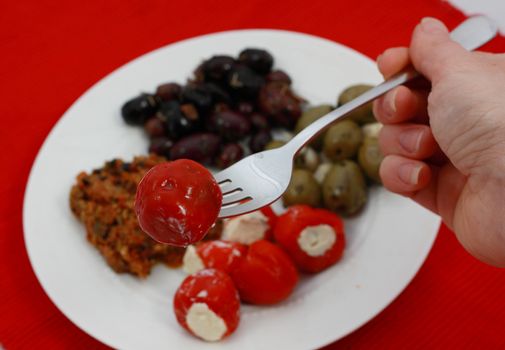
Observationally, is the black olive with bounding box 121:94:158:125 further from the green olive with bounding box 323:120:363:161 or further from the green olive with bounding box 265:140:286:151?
the green olive with bounding box 323:120:363:161

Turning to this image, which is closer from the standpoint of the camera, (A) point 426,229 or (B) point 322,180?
(A) point 426,229

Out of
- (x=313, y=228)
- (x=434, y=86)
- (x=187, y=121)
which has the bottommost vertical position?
(x=313, y=228)

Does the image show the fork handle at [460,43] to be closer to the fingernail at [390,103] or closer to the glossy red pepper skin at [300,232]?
the fingernail at [390,103]

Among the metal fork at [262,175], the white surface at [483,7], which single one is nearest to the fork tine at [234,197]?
the metal fork at [262,175]

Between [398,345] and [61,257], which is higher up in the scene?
[61,257]

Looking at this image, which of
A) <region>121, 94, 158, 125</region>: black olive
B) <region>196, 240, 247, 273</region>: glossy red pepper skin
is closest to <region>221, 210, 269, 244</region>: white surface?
<region>196, 240, 247, 273</region>: glossy red pepper skin

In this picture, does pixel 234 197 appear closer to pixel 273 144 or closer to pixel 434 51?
pixel 434 51

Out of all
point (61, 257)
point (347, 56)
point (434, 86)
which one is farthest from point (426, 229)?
point (61, 257)

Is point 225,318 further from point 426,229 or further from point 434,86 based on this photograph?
point 434,86

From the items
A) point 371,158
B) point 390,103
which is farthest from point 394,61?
point 371,158
